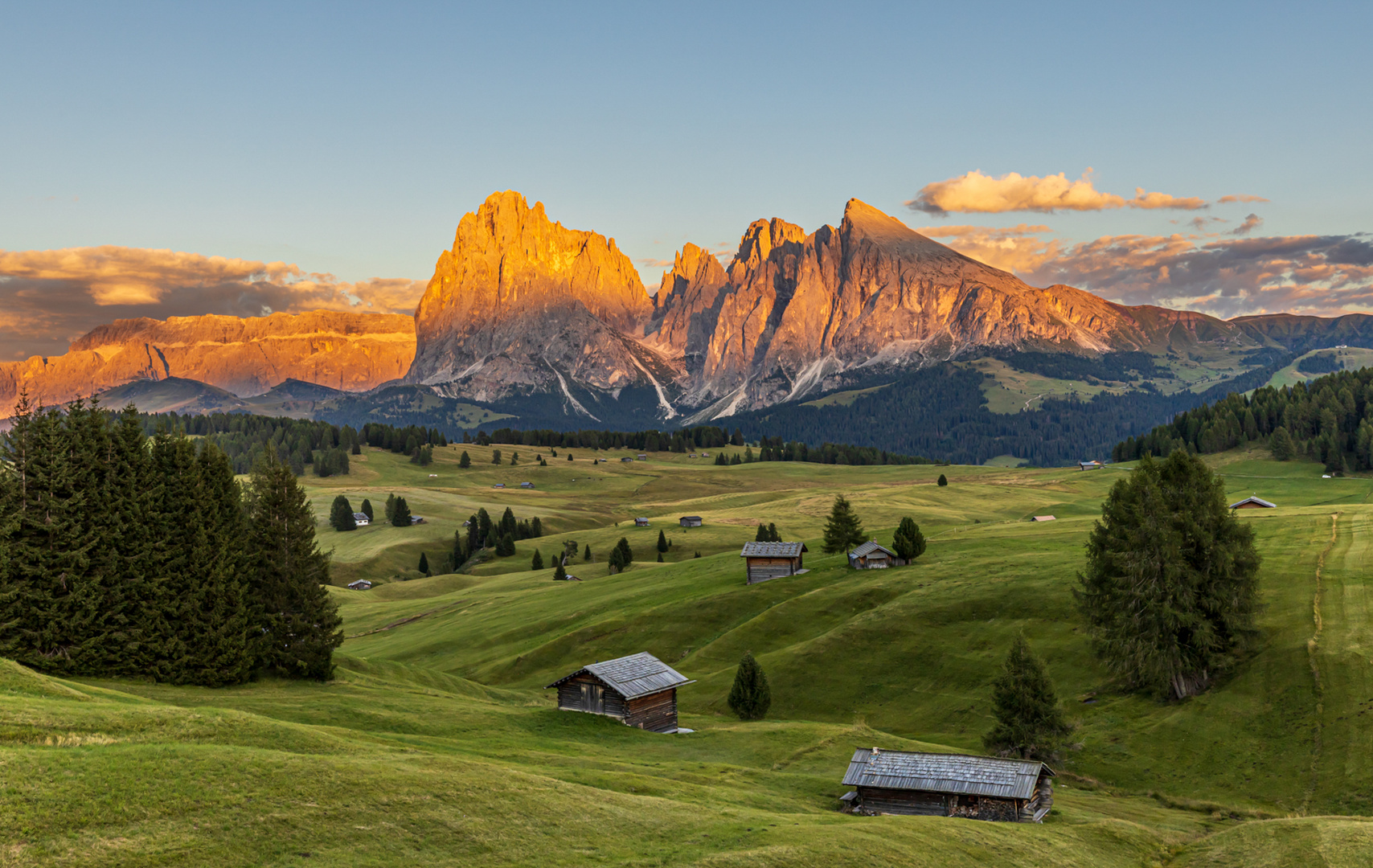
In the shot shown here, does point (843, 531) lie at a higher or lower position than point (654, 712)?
higher

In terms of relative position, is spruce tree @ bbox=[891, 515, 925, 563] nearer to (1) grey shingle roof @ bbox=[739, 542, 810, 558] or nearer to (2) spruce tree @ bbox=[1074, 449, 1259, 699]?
(1) grey shingle roof @ bbox=[739, 542, 810, 558]

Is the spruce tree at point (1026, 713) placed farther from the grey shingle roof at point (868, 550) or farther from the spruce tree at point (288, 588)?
the grey shingle roof at point (868, 550)

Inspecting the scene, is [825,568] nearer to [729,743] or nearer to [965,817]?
[729,743]

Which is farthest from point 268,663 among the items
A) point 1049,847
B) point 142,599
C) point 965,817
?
point 1049,847

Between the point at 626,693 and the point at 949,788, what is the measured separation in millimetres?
22119

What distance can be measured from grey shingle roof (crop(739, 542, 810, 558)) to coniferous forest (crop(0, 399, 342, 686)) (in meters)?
51.3

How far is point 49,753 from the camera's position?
26734 mm

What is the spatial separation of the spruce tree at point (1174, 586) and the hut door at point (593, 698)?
35.3 m

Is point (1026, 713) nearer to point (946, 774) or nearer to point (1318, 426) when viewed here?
point (946, 774)

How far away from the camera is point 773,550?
100 metres

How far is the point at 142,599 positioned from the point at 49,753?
2592 centimetres

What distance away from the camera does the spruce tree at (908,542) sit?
98.8 metres

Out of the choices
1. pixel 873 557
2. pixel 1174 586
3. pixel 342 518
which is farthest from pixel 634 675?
pixel 342 518

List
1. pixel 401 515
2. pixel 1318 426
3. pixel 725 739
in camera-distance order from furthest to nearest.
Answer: pixel 401 515 → pixel 1318 426 → pixel 725 739
